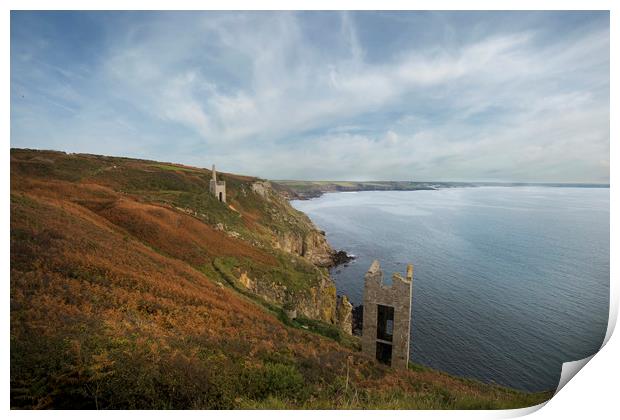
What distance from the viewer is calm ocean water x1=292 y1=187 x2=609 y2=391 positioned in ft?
72.3

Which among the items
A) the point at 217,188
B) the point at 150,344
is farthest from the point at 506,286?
the point at 217,188

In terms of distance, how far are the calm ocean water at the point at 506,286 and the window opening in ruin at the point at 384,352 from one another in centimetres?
794

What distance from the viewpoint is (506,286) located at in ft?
107

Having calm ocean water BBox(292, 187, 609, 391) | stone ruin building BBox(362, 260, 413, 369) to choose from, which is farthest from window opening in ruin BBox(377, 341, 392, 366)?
calm ocean water BBox(292, 187, 609, 391)

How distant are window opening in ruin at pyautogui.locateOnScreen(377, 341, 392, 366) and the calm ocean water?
7940 millimetres

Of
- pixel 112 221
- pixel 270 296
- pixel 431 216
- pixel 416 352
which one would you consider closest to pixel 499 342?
pixel 416 352

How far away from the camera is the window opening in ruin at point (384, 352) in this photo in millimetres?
13578

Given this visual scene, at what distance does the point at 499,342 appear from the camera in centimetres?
2408

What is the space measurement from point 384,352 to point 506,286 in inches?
1036

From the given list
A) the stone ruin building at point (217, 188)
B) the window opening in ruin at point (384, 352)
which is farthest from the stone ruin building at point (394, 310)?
the stone ruin building at point (217, 188)

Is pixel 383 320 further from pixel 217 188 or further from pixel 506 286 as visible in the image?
pixel 217 188

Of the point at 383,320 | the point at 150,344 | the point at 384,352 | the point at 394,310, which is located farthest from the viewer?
the point at 384,352
